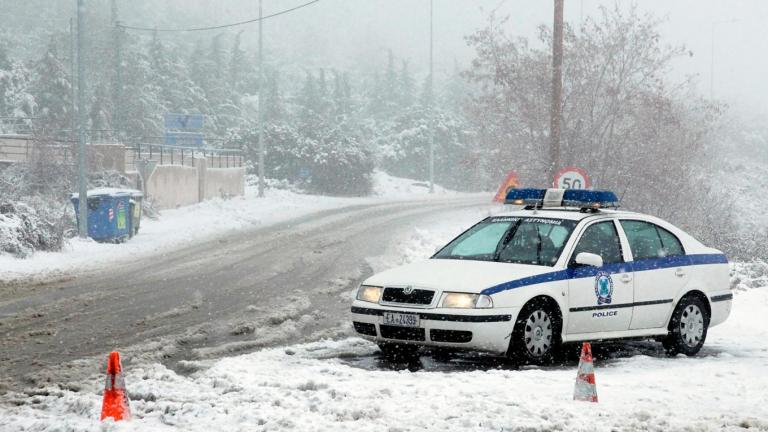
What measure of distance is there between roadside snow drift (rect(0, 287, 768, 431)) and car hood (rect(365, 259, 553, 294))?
29.1 inches

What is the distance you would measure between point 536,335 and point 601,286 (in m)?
0.98

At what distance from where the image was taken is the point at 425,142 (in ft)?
242

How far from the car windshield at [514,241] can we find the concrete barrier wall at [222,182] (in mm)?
30493

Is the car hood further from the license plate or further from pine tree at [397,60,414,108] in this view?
pine tree at [397,60,414,108]

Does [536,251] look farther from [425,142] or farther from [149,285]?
[425,142]

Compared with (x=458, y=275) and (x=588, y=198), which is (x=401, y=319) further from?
(x=588, y=198)

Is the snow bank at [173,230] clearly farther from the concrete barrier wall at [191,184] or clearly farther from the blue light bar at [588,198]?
the blue light bar at [588,198]

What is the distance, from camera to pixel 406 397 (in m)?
7.11

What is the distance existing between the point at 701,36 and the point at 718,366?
168305mm

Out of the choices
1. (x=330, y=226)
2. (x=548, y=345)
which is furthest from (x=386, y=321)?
(x=330, y=226)

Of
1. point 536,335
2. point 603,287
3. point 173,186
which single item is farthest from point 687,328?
point 173,186

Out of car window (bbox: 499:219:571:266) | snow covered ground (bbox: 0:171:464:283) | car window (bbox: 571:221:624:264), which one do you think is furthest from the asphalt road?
car window (bbox: 571:221:624:264)

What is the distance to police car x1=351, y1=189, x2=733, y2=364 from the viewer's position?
8539mm

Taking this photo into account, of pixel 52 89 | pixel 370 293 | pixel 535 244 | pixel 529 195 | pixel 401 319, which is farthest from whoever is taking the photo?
pixel 52 89
